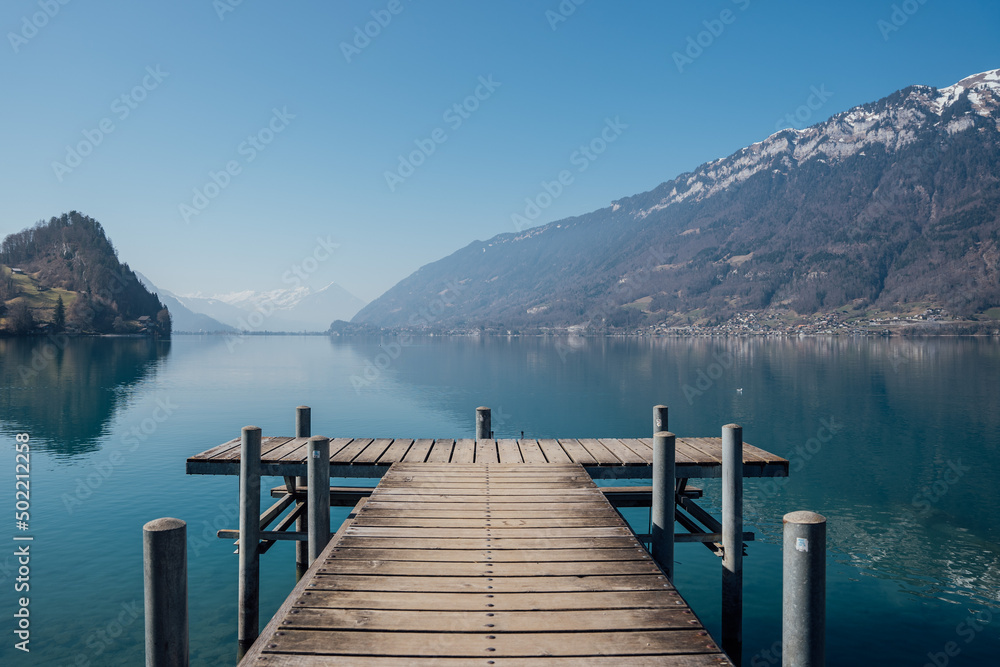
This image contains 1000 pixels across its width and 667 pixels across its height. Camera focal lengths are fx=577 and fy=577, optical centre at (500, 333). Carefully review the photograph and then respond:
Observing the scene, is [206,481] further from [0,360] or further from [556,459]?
[0,360]

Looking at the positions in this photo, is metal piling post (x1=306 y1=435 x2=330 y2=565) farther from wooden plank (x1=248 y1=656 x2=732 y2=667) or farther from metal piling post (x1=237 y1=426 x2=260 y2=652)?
wooden plank (x1=248 y1=656 x2=732 y2=667)

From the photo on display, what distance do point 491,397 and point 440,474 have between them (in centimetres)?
5096

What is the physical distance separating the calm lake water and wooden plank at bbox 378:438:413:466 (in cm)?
541

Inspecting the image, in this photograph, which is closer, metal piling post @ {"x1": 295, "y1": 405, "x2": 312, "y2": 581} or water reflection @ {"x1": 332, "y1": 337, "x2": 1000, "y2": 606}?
metal piling post @ {"x1": 295, "y1": 405, "x2": 312, "y2": 581}

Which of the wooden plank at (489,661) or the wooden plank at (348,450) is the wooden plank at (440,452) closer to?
the wooden plank at (348,450)

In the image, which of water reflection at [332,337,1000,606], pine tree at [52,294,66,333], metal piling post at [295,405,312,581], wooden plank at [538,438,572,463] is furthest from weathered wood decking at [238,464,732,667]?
pine tree at [52,294,66,333]

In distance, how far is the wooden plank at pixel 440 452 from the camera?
12459 mm

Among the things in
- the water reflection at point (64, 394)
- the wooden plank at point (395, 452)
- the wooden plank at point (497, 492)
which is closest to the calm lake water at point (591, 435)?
the water reflection at point (64, 394)

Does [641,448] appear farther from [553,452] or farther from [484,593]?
[484,593]

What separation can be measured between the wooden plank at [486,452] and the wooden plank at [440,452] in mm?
644

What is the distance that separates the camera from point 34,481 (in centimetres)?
2598

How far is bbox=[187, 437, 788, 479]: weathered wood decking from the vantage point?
38.0 ft

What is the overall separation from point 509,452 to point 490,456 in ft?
1.82

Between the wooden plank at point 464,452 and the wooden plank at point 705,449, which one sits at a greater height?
the wooden plank at point 705,449
